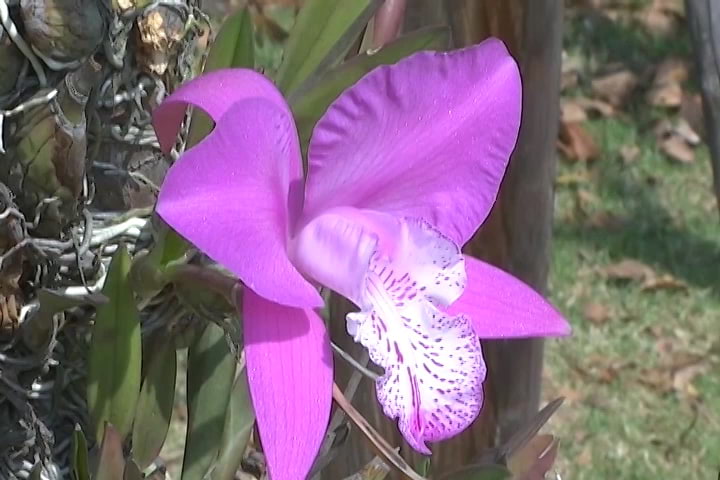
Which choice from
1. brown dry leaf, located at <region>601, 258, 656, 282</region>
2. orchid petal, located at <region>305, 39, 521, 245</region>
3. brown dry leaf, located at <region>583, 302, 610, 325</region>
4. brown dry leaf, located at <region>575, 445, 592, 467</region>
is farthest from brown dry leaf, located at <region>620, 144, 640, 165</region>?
orchid petal, located at <region>305, 39, 521, 245</region>

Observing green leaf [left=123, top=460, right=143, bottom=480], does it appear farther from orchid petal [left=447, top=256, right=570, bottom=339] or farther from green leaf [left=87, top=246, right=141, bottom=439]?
orchid petal [left=447, top=256, right=570, bottom=339]

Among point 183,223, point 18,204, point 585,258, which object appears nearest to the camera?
point 183,223

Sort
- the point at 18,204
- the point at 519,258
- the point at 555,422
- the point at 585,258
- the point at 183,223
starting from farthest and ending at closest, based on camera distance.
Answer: the point at 585,258 → the point at 555,422 → the point at 519,258 → the point at 18,204 → the point at 183,223

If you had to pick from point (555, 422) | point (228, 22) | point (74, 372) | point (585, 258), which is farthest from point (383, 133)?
point (585, 258)

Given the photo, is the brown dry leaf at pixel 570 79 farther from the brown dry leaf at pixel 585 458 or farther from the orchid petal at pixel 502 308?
the orchid petal at pixel 502 308

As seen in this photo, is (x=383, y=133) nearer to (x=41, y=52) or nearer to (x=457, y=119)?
(x=457, y=119)

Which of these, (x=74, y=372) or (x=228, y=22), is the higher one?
(x=228, y=22)

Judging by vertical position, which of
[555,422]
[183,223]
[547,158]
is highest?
[183,223]

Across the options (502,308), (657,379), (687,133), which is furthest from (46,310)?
(687,133)
